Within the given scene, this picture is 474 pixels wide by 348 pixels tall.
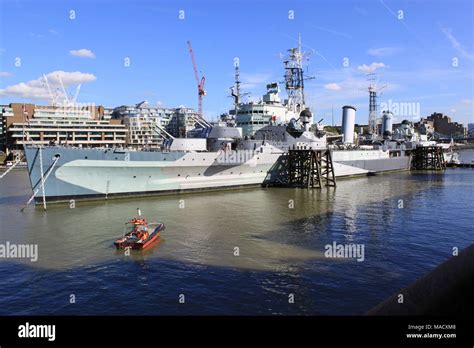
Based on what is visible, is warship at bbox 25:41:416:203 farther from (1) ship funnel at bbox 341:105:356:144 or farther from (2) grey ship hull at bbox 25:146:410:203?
(1) ship funnel at bbox 341:105:356:144

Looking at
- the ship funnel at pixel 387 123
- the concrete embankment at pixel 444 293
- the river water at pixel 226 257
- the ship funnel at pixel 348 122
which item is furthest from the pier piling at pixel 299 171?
the ship funnel at pixel 387 123

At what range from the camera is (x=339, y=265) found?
579 inches

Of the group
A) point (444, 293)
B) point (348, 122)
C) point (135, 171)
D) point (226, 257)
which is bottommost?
point (226, 257)

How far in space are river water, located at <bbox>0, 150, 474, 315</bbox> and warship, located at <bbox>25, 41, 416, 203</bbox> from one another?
2131mm

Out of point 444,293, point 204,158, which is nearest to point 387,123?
point 204,158

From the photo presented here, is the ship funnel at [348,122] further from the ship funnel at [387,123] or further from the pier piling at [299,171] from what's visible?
the pier piling at [299,171]

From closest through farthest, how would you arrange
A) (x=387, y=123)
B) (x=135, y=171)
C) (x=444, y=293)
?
(x=444, y=293)
(x=135, y=171)
(x=387, y=123)

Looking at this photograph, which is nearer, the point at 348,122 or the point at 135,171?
the point at 135,171

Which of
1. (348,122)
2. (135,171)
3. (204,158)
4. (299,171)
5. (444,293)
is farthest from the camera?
(348,122)

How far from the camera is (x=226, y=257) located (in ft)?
52.3

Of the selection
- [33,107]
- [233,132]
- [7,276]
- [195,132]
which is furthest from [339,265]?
[33,107]

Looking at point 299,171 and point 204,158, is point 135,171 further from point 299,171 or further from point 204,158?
point 299,171

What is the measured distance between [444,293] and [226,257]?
12.0 metres

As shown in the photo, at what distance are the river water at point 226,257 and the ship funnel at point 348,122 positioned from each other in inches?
1408
